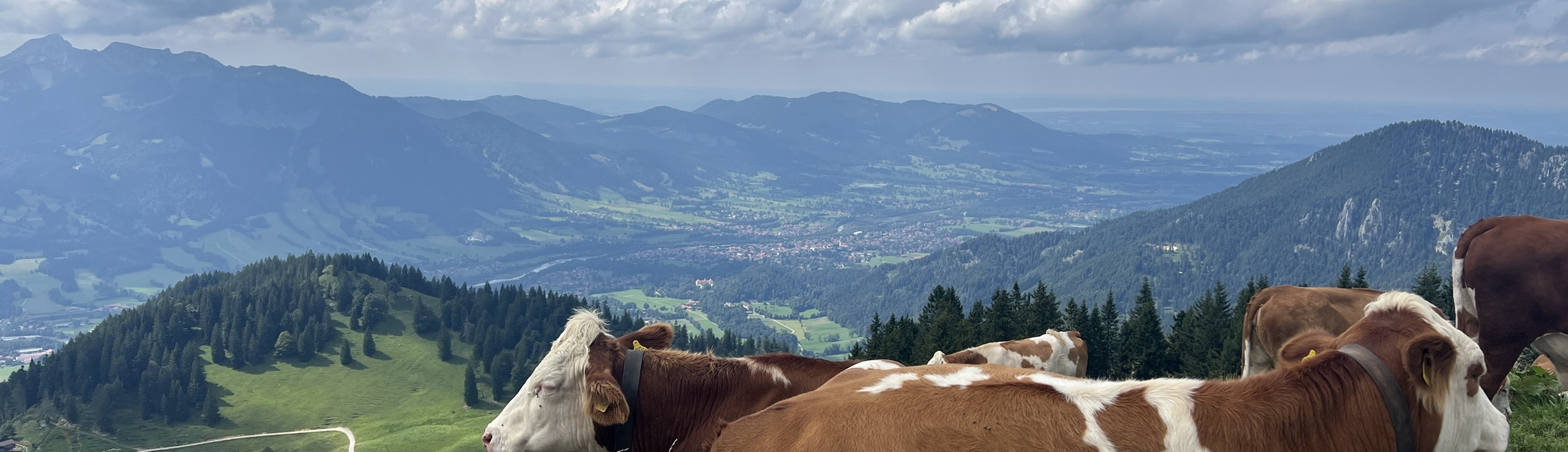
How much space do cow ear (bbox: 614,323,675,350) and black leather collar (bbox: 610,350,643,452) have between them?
0.68m

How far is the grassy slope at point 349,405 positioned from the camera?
117 meters

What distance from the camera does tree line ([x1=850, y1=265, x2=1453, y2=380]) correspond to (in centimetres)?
5328

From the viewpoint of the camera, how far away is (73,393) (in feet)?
463

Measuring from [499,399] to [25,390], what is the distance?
74.9 m

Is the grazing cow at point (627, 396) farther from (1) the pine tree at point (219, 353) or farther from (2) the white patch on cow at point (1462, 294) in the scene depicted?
(1) the pine tree at point (219, 353)

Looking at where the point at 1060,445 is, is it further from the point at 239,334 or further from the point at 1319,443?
the point at 239,334

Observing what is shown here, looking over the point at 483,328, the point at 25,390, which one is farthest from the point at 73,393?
the point at 483,328

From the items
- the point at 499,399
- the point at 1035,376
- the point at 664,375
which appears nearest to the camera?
the point at 1035,376

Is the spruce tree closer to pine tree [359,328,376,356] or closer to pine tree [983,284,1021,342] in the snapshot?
pine tree [983,284,1021,342]

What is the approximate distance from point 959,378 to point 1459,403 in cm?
347

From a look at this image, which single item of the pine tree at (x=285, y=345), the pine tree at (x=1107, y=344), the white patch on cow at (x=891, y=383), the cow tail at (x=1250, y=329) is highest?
the white patch on cow at (x=891, y=383)

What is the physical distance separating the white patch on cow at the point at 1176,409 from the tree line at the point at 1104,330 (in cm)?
4577

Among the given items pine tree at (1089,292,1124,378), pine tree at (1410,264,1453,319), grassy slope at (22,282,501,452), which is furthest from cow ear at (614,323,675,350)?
grassy slope at (22,282,501,452)

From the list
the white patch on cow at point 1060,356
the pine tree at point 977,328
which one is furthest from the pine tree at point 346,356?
the white patch on cow at point 1060,356
